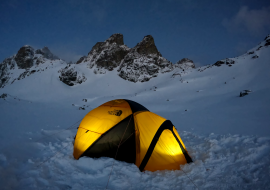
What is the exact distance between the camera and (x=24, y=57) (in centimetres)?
5153

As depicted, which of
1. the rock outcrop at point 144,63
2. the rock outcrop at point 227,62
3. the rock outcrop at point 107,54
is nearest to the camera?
the rock outcrop at point 227,62

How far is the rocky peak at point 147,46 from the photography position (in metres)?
42.5

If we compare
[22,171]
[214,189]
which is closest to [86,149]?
[22,171]

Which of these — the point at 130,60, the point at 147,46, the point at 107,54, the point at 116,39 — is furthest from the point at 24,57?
the point at 147,46

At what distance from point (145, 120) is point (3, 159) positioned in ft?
13.7

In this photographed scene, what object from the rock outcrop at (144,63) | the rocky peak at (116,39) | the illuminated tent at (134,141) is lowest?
the illuminated tent at (134,141)

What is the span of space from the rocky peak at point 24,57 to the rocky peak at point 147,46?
42368 mm

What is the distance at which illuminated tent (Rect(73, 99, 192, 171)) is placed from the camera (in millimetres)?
3830

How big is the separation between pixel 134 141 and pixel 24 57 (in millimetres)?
66456

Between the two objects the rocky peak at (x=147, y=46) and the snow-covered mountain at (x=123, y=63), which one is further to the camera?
the rocky peak at (x=147, y=46)

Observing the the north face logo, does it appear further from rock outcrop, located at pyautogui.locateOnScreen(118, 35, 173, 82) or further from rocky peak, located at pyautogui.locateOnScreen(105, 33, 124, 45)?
rocky peak, located at pyautogui.locateOnScreen(105, 33, 124, 45)

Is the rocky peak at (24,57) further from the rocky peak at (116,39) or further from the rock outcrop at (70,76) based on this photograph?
the rocky peak at (116,39)

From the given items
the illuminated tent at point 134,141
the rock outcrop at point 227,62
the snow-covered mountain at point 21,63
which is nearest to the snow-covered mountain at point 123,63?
the rock outcrop at point 227,62

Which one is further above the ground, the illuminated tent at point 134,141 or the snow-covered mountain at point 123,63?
the snow-covered mountain at point 123,63
